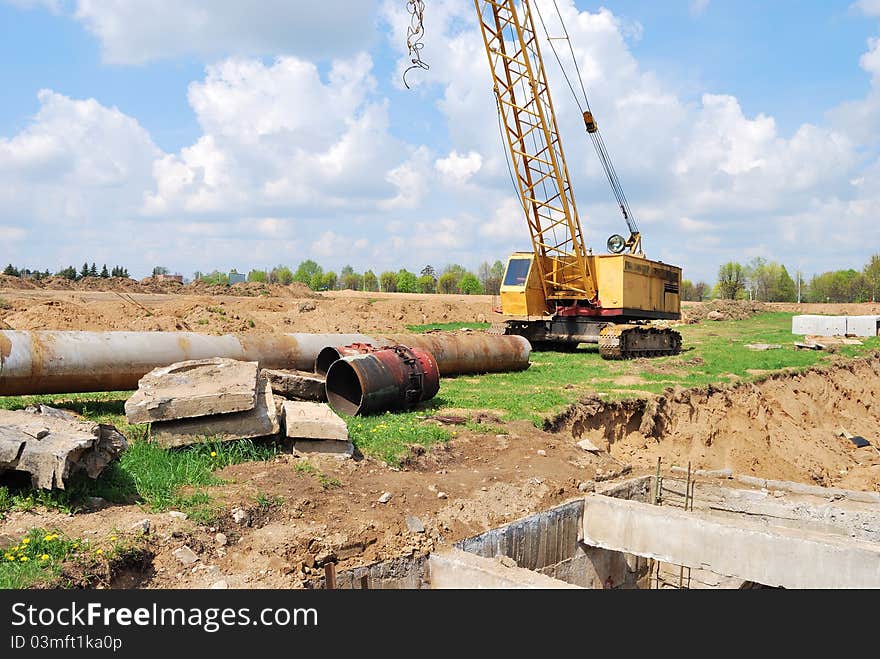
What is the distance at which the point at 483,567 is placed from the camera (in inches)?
240

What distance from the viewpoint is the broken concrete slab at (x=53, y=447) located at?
553 centimetres

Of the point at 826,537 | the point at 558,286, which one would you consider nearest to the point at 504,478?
the point at 826,537

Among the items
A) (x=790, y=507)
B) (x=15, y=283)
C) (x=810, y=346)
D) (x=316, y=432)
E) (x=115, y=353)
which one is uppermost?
(x=15, y=283)

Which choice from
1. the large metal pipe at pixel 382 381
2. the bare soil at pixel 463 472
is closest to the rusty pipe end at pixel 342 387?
the large metal pipe at pixel 382 381

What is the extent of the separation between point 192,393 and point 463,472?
3241 millimetres

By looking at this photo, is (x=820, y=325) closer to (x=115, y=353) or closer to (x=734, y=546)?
(x=734, y=546)

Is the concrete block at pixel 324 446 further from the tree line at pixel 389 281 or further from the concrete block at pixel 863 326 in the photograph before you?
the tree line at pixel 389 281

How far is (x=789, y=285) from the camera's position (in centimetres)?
8781

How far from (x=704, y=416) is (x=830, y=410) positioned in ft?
19.5

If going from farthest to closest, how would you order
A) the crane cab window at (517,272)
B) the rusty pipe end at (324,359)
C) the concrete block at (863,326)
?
the concrete block at (863,326) → the crane cab window at (517,272) → the rusty pipe end at (324,359)

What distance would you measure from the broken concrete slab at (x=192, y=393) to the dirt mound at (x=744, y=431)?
522 cm

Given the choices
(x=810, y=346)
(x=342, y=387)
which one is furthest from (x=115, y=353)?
(x=810, y=346)

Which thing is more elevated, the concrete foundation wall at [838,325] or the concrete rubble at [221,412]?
the concrete foundation wall at [838,325]

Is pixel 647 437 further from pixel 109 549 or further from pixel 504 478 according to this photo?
pixel 109 549
